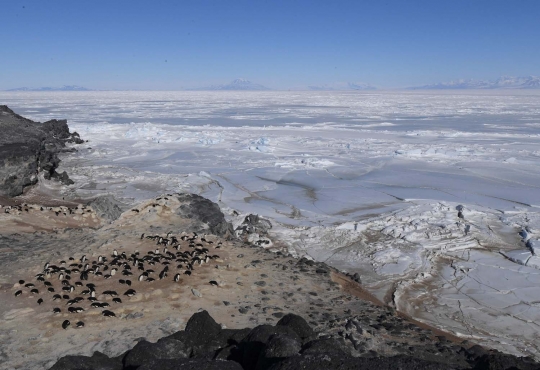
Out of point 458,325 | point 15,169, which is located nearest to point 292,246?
point 458,325

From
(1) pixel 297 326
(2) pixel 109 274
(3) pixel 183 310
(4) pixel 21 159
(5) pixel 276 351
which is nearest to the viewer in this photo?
(5) pixel 276 351

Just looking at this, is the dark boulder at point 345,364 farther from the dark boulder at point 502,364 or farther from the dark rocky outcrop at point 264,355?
the dark boulder at point 502,364

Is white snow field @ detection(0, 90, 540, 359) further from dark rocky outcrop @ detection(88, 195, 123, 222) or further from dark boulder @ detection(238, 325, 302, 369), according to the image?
dark boulder @ detection(238, 325, 302, 369)

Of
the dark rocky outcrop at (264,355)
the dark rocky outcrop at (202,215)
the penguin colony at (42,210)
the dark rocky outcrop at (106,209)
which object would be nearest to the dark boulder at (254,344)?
the dark rocky outcrop at (264,355)

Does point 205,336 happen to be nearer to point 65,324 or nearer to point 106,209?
point 65,324

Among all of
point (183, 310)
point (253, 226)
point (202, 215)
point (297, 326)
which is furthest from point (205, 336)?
point (253, 226)

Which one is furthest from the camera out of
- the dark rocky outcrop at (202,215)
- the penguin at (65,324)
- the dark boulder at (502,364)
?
the dark rocky outcrop at (202,215)
